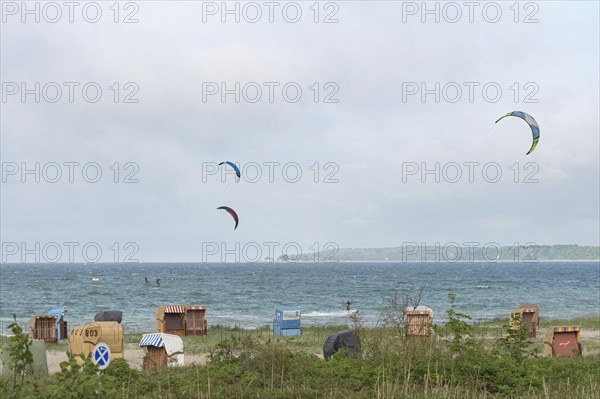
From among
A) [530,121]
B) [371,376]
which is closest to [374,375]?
[371,376]

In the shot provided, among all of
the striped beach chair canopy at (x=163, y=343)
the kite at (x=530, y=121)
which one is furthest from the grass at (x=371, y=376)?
the kite at (x=530, y=121)

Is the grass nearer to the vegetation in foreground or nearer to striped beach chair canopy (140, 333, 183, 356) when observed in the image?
the vegetation in foreground

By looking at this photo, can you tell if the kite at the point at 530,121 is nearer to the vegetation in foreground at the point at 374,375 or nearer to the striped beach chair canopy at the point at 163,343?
the vegetation in foreground at the point at 374,375

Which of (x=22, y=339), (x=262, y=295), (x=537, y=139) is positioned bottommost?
(x=262, y=295)

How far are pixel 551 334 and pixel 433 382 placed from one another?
1259 centimetres

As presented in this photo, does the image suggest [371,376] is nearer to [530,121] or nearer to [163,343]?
[163,343]

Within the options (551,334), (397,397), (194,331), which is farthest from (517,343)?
(194,331)

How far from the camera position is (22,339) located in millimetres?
8516

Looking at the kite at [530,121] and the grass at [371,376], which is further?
the kite at [530,121]

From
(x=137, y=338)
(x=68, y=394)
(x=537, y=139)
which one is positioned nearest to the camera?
(x=68, y=394)

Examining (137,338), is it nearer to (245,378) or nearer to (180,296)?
(245,378)

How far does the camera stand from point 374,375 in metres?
13.0

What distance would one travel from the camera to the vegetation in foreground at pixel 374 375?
11.3m

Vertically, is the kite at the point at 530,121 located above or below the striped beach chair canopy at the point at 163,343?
above
